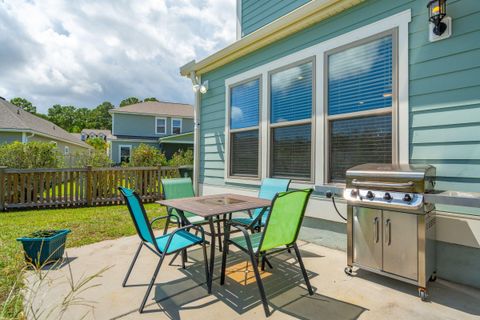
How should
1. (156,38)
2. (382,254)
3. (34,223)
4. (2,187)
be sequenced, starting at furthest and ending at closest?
(156,38) → (2,187) → (34,223) → (382,254)

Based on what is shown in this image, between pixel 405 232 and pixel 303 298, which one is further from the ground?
pixel 405 232

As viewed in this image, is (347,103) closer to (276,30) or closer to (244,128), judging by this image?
(276,30)

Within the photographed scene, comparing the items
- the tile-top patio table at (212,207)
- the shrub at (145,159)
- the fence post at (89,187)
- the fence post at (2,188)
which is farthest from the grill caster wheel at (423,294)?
the shrub at (145,159)

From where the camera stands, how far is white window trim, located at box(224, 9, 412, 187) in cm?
288

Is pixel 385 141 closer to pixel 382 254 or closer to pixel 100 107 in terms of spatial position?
pixel 382 254

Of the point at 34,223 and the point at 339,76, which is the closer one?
the point at 339,76

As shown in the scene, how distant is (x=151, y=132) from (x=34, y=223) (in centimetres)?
1496

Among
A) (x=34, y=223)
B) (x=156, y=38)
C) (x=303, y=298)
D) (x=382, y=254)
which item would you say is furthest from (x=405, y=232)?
(x=156, y=38)

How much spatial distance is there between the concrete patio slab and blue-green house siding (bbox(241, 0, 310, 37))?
461 cm

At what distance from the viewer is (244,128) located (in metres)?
5.05

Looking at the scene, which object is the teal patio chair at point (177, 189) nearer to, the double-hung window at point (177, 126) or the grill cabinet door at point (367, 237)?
the grill cabinet door at point (367, 237)

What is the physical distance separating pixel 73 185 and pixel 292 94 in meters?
6.25

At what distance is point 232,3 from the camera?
252 inches

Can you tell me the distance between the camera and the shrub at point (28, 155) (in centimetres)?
675
